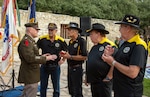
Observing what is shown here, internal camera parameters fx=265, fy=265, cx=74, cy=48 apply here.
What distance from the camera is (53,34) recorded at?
5.73 metres

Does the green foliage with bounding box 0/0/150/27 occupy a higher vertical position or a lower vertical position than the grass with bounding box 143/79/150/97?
higher

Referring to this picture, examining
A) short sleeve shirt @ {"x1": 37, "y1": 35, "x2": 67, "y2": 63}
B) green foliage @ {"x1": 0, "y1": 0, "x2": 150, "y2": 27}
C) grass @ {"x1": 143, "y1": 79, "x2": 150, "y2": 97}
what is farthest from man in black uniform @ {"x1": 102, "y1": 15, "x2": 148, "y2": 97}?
green foliage @ {"x1": 0, "y1": 0, "x2": 150, "y2": 27}

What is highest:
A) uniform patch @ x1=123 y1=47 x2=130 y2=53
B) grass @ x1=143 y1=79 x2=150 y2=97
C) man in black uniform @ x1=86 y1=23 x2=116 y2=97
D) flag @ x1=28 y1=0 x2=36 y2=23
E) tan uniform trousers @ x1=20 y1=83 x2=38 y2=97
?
flag @ x1=28 y1=0 x2=36 y2=23

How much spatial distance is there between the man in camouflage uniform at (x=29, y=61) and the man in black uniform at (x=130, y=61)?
1675 millimetres

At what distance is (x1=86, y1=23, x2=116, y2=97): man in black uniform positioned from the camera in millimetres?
4102

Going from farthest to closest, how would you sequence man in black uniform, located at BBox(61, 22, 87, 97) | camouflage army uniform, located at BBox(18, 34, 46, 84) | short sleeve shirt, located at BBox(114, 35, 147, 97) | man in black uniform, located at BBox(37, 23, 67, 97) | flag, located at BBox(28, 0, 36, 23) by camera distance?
flag, located at BBox(28, 0, 36, 23) < man in black uniform, located at BBox(37, 23, 67, 97) < man in black uniform, located at BBox(61, 22, 87, 97) < camouflage army uniform, located at BBox(18, 34, 46, 84) < short sleeve shirt, located at BBox(114, 35, 147, 97)

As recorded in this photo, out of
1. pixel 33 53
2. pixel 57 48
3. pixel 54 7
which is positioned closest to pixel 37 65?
pixel 33 53

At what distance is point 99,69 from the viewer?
4.11 meters

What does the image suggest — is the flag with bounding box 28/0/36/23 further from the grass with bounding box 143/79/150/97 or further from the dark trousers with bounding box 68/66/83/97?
the grass with bounding box 143/79/150/97

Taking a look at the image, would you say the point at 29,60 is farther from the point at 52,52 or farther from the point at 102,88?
the point at 102,88

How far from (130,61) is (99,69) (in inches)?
40.3

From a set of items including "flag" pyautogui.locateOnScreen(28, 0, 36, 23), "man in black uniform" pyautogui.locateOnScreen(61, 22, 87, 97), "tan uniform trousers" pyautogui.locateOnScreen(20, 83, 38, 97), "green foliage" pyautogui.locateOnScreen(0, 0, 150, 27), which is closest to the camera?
"tan uniform trousers" pyautogui.locateOnScreen(20, 83, 38, 97)

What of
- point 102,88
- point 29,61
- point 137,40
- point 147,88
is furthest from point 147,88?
point 137,40

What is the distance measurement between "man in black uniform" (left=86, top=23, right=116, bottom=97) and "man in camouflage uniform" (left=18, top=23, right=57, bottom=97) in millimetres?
1030
